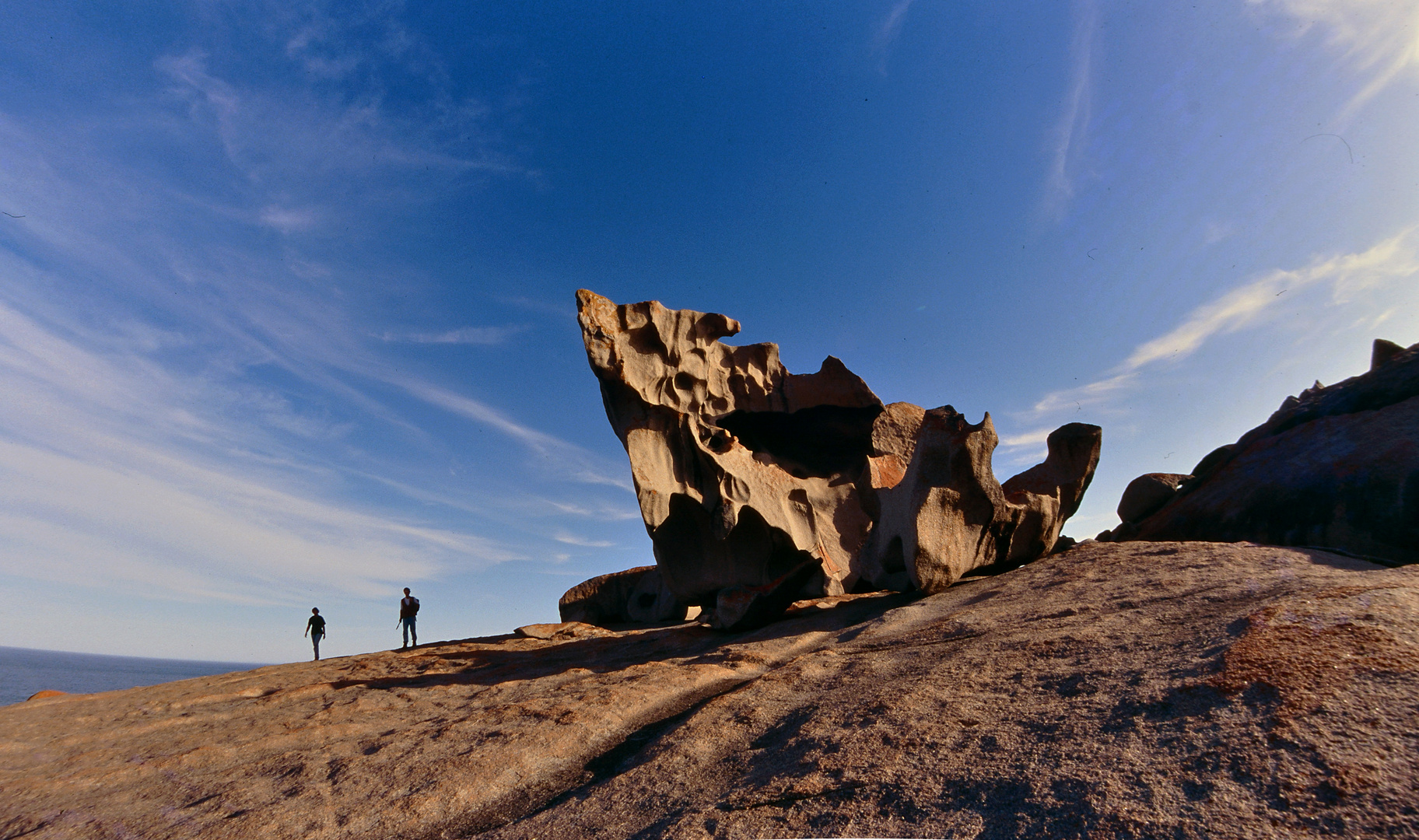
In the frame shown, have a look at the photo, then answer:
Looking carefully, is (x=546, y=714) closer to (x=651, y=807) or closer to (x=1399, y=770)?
(x=651, y=807)

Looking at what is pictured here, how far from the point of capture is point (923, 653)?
523cm

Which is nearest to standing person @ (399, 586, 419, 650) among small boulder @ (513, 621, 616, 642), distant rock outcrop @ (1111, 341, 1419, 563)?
small boulder @ (513, 621, 616, 642)

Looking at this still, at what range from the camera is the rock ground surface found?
98.4 inches

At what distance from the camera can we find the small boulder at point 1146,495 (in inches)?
446

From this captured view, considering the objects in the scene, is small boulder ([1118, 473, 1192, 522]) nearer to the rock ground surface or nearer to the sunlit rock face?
the sunlit rock face

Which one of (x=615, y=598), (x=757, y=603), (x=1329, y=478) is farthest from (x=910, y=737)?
(x=615, y=598)

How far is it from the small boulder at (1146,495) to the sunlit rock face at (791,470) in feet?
8.93

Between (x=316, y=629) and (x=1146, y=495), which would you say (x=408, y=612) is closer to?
(x=316, y=629)

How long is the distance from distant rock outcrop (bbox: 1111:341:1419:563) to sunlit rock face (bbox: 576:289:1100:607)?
5.32ft

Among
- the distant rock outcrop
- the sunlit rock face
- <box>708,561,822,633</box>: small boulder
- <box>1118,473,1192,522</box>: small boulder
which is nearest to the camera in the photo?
the distant rock outcrop

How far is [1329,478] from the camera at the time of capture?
748 cm

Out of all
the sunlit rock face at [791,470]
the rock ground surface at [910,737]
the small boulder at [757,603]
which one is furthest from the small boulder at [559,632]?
the rock ground surface at [910,737]

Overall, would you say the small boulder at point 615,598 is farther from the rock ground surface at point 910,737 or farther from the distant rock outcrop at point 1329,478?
the distant rock outcrop at point 1329,478

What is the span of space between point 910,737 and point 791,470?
12.4 meters
